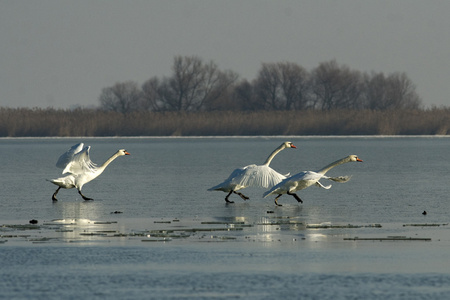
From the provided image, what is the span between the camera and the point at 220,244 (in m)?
10.8

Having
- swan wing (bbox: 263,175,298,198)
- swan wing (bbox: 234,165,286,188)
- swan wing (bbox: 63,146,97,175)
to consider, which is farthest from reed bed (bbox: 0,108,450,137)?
swan wing (bbox: 263,175,298,198)

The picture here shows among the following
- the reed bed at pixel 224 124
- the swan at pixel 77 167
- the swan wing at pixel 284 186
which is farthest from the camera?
the reed bed at pixel 224 124

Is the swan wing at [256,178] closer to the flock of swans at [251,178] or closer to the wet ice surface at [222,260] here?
the flock of swans at [251,178]

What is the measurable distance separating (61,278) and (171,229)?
10.7ft

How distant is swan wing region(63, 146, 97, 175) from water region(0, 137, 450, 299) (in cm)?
59

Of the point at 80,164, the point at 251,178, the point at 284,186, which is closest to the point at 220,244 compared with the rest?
the point at 284,186

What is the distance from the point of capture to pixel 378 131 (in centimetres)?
4981

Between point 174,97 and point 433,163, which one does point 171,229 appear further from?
point 174,97

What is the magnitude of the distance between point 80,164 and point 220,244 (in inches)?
266

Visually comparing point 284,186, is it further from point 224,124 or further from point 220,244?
point 224,124

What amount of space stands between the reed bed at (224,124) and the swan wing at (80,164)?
33034mm

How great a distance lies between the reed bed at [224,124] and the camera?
49.8m

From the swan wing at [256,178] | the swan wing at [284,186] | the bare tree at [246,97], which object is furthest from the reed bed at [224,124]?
the swan wing at [284,186]

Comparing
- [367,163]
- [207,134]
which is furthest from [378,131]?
[367,163]
